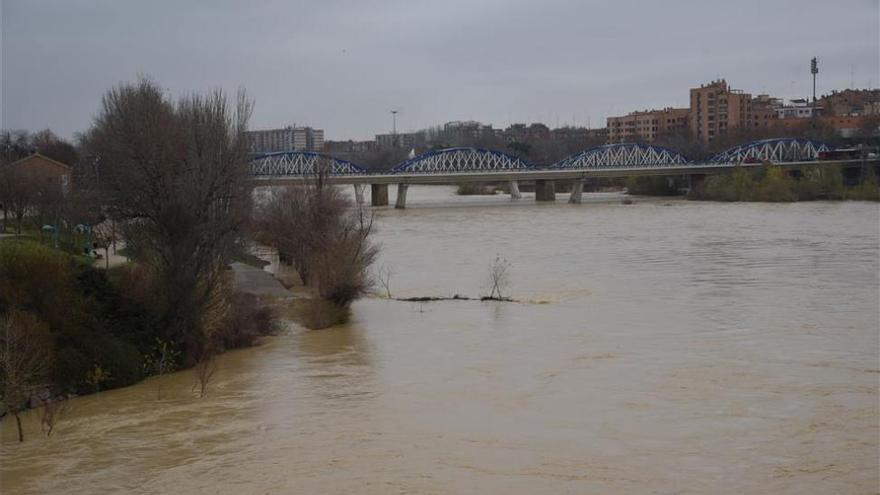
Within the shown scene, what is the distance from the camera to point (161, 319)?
61.4ft

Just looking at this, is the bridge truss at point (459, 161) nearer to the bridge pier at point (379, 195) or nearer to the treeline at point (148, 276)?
the bridge pier at point (379, 195)

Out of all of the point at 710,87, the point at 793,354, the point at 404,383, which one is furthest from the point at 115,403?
the point at 710,87

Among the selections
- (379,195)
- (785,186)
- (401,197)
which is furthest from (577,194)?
(379,195)

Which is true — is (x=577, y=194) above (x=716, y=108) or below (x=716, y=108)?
below

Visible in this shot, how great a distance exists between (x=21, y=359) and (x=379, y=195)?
6418cm

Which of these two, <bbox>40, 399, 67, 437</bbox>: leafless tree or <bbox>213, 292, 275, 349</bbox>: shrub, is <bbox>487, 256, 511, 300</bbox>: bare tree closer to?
<bbox>213, 292, 275, 349</bbox>: shrub

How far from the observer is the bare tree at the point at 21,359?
14.3m

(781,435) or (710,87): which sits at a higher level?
(710,87)

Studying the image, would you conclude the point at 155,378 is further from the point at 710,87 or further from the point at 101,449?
the point at 710,87

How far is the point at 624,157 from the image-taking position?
305ft

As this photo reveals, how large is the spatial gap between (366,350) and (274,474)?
7.70m

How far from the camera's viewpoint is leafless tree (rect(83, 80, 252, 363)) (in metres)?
18.9

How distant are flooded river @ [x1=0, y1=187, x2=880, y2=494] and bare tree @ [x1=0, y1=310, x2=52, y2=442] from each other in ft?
2.10

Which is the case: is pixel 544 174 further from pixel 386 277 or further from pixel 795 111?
pixel 795 111
